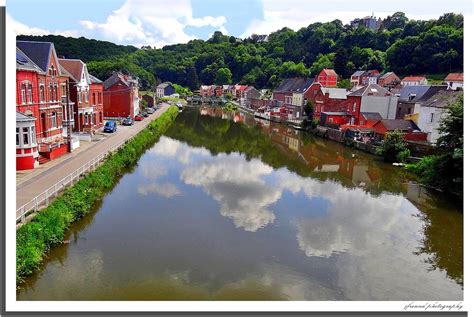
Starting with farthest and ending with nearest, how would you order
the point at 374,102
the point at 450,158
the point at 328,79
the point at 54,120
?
the point at 328,79
the point at 374,102
the point at 54,120
the point at 450,158

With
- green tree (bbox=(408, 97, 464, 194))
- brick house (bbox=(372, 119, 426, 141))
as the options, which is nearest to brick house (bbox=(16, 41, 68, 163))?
green tree (bbox=(408, 97, 464, 194))

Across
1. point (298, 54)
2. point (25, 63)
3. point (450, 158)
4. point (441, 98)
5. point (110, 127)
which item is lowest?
point (110, 127)

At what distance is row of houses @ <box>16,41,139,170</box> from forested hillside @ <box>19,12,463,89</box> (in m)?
12.4

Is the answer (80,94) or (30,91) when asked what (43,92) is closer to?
(30,91)

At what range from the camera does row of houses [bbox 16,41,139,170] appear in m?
17.1

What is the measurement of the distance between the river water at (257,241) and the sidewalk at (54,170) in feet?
6.66

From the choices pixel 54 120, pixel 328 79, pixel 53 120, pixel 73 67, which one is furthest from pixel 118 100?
pixel 328 79

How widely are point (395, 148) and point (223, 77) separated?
3366 inches

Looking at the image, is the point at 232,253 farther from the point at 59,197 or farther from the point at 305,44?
the point at 305,44

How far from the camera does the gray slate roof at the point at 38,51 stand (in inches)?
815

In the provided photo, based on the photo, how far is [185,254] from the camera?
35.8ft

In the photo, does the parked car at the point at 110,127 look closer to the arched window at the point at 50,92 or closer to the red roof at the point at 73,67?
the red roof at the point at 73,67

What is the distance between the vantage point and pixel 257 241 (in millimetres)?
12031

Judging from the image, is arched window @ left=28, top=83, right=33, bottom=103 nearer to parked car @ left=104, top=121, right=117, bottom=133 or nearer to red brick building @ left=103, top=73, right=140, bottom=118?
parked car @ left=104, top=121, right=117, bottom=133
